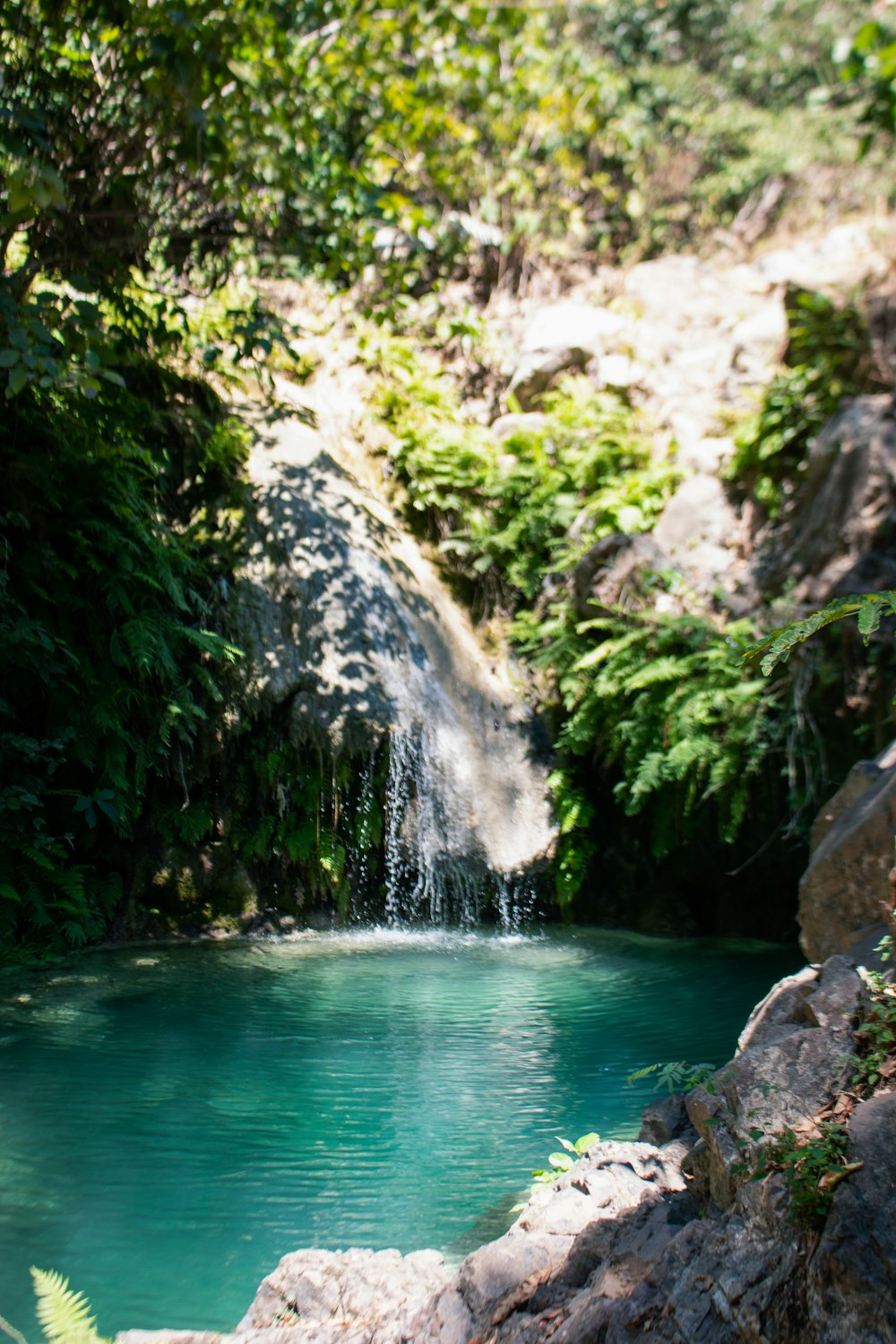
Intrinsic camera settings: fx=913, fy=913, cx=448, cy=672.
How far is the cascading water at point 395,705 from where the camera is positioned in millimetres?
7535

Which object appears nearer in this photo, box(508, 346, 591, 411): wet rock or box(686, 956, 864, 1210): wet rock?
box(686, 956, 864, 1210): wet rock

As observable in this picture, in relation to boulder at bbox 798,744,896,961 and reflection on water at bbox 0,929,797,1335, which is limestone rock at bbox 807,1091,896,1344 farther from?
boulder at bbox 798,744,896,961

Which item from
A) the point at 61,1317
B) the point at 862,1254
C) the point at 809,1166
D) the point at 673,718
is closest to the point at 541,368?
the point at 673,718

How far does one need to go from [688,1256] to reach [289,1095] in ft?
7.96

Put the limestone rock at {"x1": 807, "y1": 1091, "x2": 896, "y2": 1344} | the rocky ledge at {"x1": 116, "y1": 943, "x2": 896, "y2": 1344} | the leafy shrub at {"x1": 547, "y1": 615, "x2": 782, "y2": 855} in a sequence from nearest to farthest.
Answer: the limestone rock at {"x1": 807, "y1": 1091, "x2": 896, "y2": 1344} < the rocky ledge at {"x1": 116, "y1": 943, "x2": 896, "y2": 1344} < the leafy shrub at {"x1": 547, "y1": 615, "x2": 782, "y2": 855}

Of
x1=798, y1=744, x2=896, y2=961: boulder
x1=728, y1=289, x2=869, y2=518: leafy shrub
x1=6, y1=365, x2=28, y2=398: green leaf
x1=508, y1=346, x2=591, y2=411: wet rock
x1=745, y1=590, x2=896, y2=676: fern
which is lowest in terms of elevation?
x1=798, y1=744, x2=896, y2=961: boulder

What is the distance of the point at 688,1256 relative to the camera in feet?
7.36

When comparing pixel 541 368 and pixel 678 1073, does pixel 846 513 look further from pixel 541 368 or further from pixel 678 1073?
pixel 678 1073

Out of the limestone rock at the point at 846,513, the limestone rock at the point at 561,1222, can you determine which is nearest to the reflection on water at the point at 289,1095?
the limestone rock at the point at 561,1222

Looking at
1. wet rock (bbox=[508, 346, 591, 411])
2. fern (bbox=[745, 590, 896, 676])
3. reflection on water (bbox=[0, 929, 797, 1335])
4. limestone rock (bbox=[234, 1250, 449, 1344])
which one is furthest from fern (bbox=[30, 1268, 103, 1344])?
wet rock (bbox=[508, 346, 591, 411])

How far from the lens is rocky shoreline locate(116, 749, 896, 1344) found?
1953 millimetres

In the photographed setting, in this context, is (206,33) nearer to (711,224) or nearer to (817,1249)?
(817,1249)

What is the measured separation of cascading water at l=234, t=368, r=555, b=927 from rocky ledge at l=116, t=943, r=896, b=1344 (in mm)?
4516

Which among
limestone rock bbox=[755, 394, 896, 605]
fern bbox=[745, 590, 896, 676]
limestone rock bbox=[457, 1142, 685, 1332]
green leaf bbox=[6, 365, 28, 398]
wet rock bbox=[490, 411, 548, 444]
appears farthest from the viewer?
wet rock bbox=[490, 411, 548, 444]
